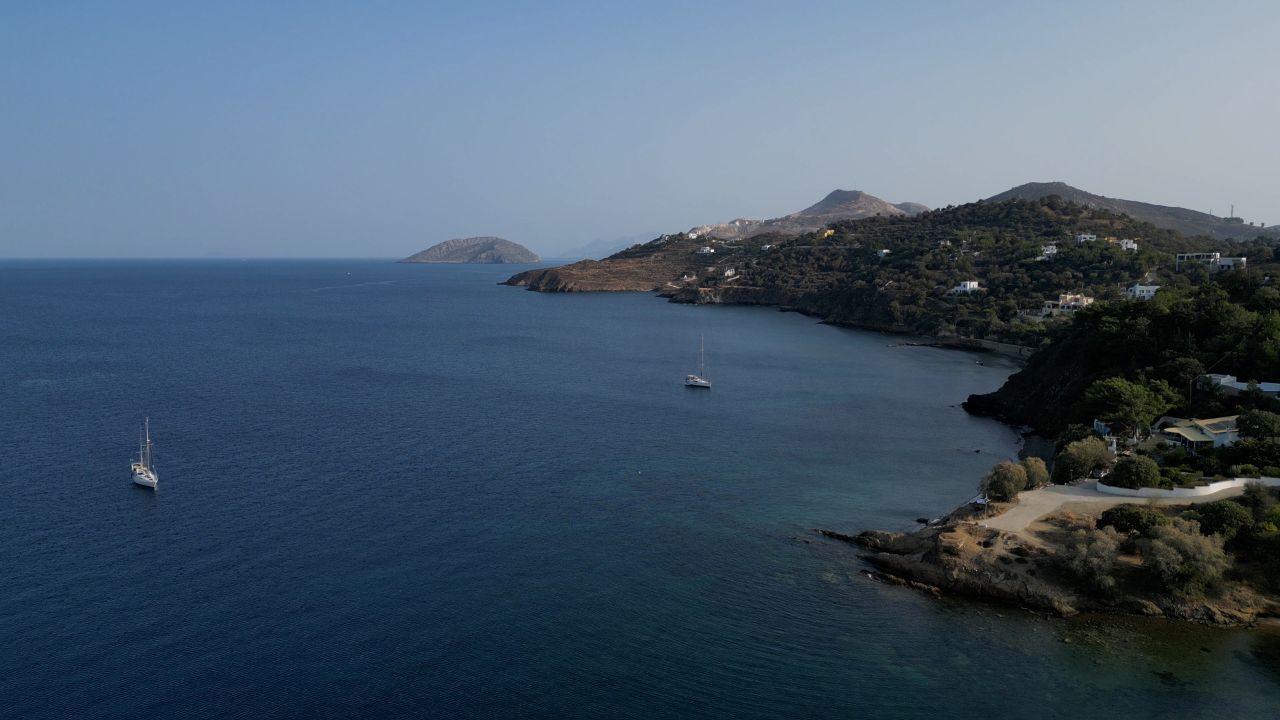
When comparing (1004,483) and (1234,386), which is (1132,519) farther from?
(1234,386)

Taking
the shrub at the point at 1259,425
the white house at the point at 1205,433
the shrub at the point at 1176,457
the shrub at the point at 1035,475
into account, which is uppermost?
the shrub at the point at 1259,425

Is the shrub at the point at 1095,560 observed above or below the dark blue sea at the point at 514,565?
above

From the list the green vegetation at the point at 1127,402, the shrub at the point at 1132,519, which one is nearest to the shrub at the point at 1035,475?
the shrub at the point at 1132,519

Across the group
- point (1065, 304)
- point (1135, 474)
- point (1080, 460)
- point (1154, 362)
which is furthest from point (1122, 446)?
point (1065, 304)

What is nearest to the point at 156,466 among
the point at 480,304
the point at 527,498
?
the point at 527,498

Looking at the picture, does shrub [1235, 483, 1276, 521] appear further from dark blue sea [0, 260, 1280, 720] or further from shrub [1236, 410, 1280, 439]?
dark blue sea [0, 260, 1280, 720]

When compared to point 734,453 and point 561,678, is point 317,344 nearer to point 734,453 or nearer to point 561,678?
point 734,453

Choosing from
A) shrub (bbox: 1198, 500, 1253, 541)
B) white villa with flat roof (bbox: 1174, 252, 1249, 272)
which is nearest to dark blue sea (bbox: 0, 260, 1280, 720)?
shrub (bbox: 1198, 500, 1253, 541)

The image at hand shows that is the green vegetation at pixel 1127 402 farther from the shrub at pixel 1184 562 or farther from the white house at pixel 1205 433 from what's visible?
the shrub at pixel 1184 562
